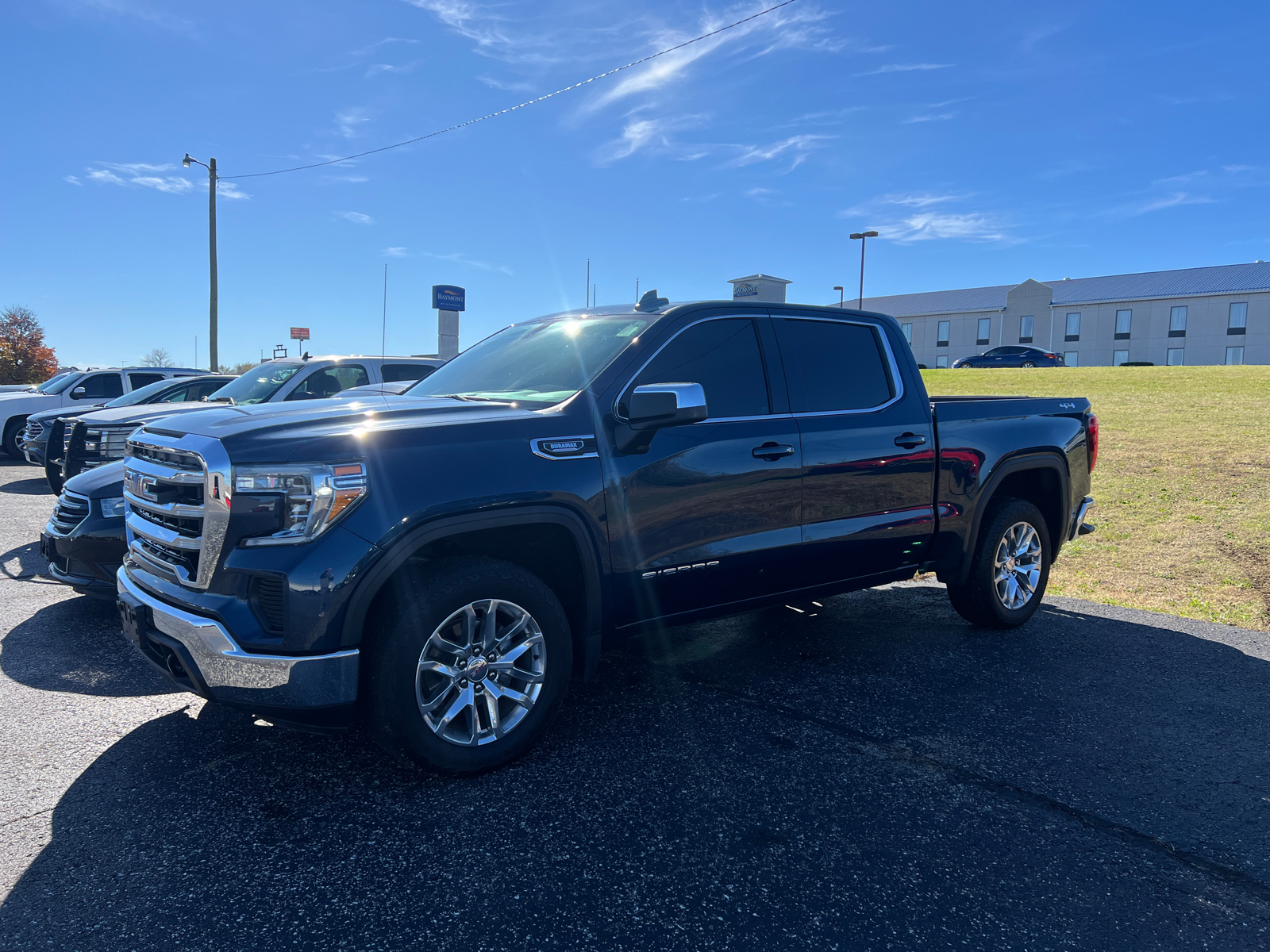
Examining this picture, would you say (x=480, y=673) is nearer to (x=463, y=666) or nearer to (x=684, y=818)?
(x=463, y=666)

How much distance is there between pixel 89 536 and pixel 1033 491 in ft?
19.9

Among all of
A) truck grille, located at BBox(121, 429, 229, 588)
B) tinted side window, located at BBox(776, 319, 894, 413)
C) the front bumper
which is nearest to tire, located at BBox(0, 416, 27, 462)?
truck grille, located at BBox(121, 429, 229, 588)

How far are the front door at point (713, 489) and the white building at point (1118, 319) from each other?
200ft

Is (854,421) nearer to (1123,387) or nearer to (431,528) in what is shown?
(431,528)

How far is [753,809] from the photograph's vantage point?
3180mm

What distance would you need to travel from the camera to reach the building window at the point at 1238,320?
55.8 metres

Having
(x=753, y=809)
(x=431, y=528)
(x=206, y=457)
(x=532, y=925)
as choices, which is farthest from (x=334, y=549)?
(x=753, y=809)

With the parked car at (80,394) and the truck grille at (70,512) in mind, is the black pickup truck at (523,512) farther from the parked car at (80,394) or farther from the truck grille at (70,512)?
the parked car at (80,394)

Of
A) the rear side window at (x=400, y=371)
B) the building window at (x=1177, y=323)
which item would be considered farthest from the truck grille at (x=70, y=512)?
the building window at (x=1177, y=323)

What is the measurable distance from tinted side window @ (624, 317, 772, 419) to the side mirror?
0.32 metres

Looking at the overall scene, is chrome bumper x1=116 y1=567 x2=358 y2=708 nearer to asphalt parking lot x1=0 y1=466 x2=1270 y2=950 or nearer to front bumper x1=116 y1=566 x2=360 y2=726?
front bumper x1=116 y1=566 x2=360 y2=726

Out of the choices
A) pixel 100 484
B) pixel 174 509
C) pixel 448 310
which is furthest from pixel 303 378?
pixel 448 310

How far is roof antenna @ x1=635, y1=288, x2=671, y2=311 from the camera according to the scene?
4371 mm

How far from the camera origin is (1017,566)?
568cm
